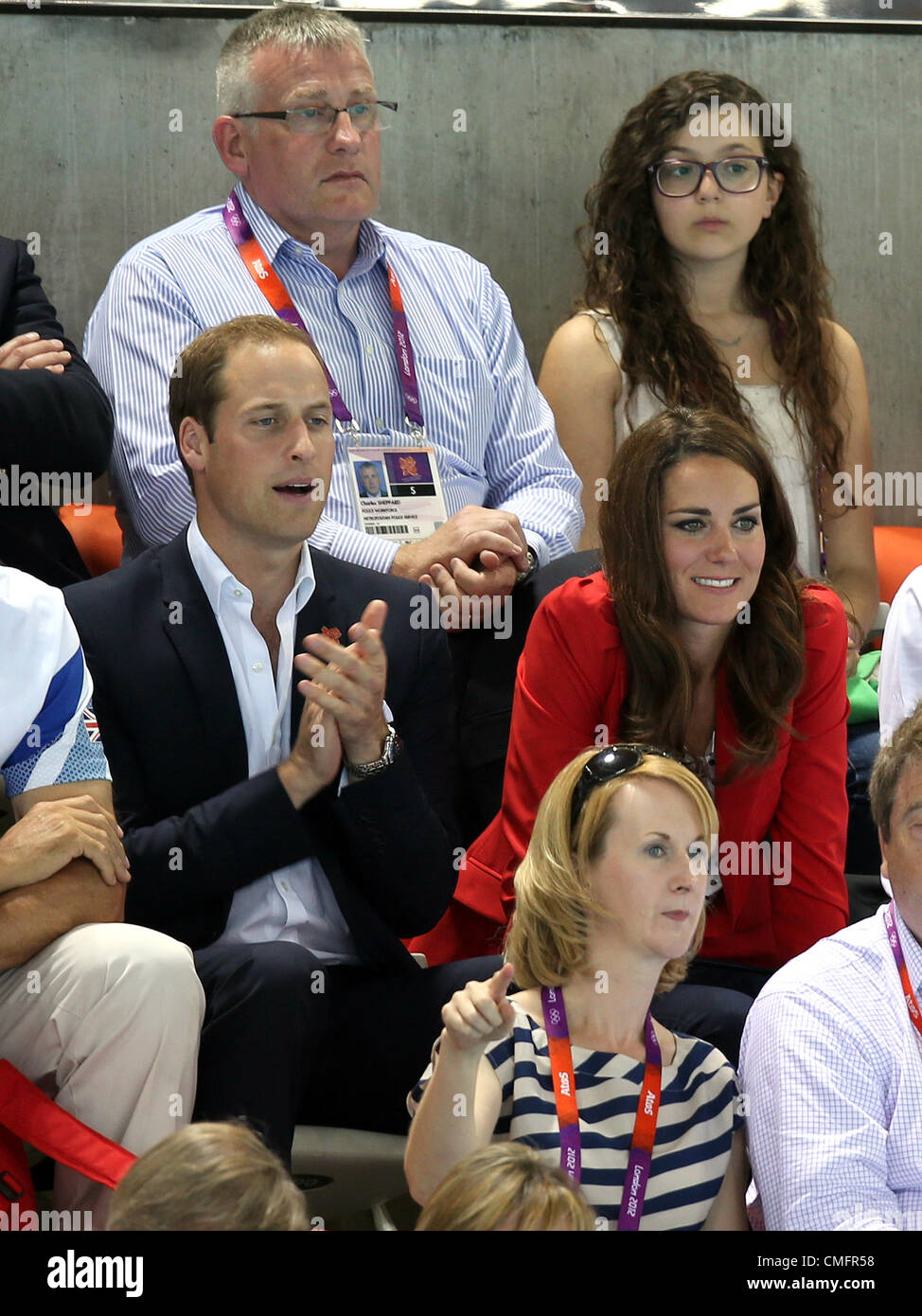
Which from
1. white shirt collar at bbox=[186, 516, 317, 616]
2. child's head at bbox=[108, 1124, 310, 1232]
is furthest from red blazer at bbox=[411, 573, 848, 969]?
child's head at bbox=[108, 1124, 310, 1232]

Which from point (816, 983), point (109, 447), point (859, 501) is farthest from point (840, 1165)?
point (859, 501)

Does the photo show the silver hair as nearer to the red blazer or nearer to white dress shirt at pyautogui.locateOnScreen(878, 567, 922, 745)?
the red blazer

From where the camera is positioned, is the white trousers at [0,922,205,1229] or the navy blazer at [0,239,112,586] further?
the navy blazer at [0,239,112,586]

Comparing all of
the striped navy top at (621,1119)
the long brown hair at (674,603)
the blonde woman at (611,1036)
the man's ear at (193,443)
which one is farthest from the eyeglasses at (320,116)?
the striped navy top at (621,1119)

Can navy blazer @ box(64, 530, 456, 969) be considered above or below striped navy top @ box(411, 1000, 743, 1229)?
above

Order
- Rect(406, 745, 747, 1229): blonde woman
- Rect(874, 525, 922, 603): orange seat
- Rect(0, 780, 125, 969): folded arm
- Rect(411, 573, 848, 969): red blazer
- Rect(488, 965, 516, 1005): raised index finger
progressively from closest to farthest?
1. Rect(488, 965, 516, 1005): raised index finger
2. Rect(406, 745, 747, 1229): blonde woman
3. Rect(0, 780, 125, 969): folded arm
4. Rect(411, 573, 848, 969): red blazer
5. Rect(874, 525, 922, 603): orange seat

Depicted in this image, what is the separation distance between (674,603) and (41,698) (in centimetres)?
97

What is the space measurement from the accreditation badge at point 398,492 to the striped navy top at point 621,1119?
4.29 ft

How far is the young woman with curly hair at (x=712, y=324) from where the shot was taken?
11.6ft

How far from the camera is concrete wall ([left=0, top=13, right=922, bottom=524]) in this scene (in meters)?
3.77

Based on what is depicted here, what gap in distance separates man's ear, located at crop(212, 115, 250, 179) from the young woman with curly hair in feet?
2.38

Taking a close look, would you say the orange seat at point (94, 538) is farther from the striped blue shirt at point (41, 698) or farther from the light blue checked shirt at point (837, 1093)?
the light blue checked shirt at point (837, 1093)

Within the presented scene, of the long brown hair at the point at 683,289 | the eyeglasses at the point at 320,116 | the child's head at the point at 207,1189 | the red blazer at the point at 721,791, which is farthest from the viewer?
the long brown hair at the point at 683,289

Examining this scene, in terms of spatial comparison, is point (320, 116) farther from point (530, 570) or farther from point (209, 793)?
point (209, 793)
